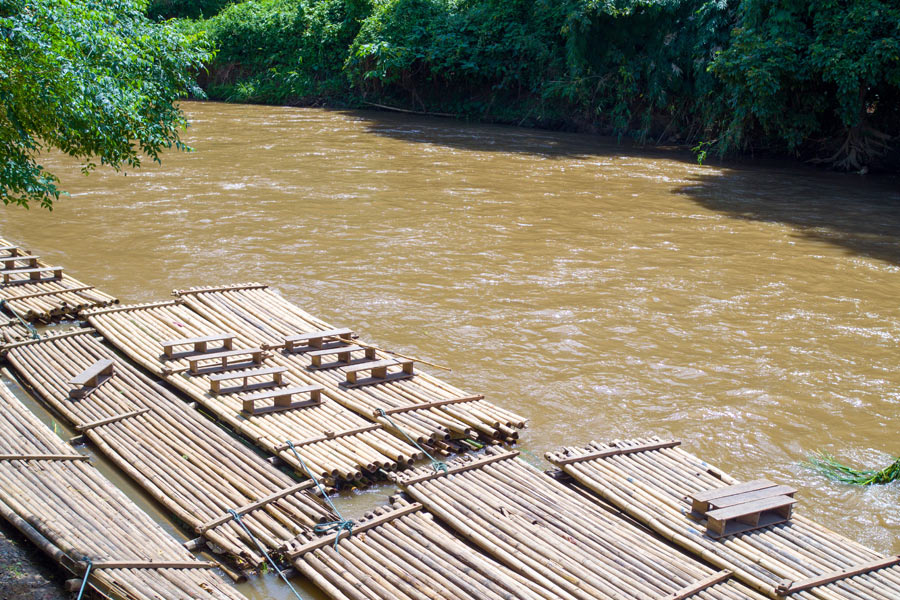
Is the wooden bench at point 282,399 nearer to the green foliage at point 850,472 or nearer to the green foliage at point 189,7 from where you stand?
the green foliage at point 850,472

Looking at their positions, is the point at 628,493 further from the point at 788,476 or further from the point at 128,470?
the point at 128,470

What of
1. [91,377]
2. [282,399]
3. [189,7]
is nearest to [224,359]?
[282,399]

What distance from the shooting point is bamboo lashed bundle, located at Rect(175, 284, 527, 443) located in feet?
24.6

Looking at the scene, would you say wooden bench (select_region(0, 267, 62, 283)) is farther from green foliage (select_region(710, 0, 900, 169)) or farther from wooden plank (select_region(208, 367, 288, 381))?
green foliage (select_region(710, 0, 900, 169))

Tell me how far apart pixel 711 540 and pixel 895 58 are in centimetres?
1371

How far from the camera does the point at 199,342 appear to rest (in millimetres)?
8617

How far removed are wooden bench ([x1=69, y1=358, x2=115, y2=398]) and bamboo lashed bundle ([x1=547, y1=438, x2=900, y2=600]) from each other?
4226 millimetres

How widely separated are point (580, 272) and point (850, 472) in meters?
5.98

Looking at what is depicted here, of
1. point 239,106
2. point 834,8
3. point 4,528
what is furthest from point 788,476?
point 239,106

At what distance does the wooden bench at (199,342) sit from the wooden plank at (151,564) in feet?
11.1

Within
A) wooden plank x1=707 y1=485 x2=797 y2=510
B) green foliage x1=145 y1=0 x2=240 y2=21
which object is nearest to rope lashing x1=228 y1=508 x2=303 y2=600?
wooden plank x1=707 y1=485 x2=797 y2=510

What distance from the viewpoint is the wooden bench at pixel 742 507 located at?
19.9ft

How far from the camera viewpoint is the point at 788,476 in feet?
24.0

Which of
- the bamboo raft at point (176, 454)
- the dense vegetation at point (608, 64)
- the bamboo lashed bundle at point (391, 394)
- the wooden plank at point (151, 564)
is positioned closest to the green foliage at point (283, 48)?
the dense vegetation at point (608, 64)
